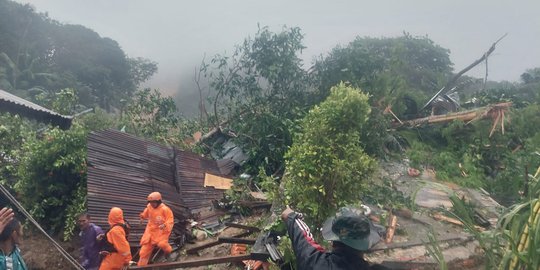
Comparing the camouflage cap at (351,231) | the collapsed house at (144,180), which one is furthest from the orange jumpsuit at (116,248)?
the camouflage cap at (351,231)

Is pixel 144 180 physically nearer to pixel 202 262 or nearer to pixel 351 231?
pixel 202 262

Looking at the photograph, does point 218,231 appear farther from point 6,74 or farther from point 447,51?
point 447,51

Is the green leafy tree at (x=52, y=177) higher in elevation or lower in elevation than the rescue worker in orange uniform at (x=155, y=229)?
higher

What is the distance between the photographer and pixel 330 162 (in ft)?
14.8

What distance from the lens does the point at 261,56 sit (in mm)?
10445

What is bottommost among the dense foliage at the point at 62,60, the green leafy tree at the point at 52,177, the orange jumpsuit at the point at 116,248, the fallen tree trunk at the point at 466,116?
the orange jumpsuit at the point at 116,248

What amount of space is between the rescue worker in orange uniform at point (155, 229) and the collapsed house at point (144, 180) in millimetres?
514

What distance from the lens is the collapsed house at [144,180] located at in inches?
261

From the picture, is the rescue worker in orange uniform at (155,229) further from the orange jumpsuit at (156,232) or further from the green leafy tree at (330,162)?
the green leafy tree at (330,162)

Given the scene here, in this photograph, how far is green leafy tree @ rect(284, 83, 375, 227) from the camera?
444cm

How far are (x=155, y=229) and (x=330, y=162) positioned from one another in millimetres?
2962

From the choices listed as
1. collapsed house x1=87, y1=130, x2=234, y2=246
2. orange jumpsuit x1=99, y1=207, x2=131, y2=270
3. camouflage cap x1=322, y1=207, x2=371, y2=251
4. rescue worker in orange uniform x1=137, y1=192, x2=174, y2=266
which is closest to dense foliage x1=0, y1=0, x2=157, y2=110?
collapsed house x1=87, y1=130, x2=234, y2=246

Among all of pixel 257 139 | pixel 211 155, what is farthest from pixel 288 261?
pixel 211 155

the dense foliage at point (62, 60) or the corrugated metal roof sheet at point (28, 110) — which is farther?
the dense foliage at point (62, 60)
